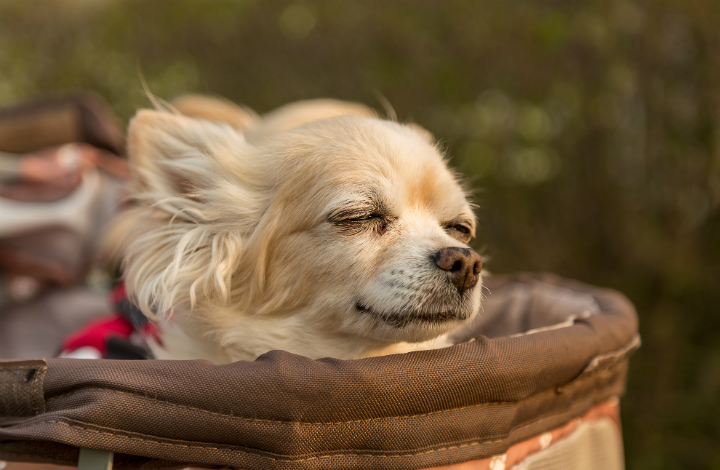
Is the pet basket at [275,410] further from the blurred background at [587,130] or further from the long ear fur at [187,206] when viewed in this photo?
the blurred background at [587,130]

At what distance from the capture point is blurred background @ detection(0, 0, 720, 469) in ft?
12.0

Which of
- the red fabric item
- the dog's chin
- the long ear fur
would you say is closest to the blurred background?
the red fabric item

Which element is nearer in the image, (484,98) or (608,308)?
(608,308)

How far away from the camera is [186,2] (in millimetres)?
5477

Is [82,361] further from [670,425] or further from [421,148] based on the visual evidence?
[670,425]

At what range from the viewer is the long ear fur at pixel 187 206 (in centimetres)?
181

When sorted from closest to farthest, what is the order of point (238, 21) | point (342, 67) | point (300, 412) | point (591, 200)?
point (300, 412), point (591, 200), point (342, 67), point (238, 21)

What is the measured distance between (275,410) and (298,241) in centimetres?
70

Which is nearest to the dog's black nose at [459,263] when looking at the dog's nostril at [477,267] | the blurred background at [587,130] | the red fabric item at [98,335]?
the dog's nostril at [477,267]

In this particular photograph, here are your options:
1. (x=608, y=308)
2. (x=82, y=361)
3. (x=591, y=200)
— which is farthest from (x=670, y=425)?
(x=82, y=361)

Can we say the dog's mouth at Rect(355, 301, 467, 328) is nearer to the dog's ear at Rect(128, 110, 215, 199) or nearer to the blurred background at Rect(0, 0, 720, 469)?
the dog's ear at Rect(128, 110, 215, 199)

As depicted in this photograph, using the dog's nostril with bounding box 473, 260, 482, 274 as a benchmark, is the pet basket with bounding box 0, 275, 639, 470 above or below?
below

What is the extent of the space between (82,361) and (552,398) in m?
1.11

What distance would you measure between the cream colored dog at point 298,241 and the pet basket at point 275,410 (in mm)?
330
